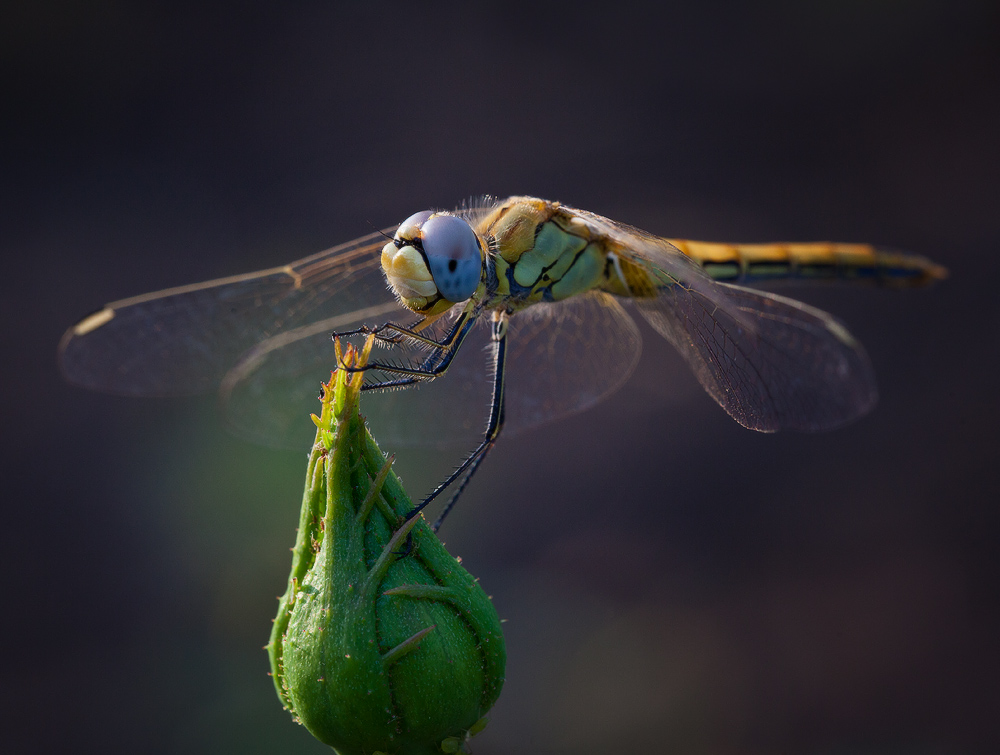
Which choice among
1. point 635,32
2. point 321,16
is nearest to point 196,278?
point 321,16

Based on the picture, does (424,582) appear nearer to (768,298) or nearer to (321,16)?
(768,298)

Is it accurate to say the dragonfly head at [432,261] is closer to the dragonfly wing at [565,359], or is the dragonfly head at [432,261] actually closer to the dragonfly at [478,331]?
the dragonfly at [478,331]

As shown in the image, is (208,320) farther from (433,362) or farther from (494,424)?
(494,424)

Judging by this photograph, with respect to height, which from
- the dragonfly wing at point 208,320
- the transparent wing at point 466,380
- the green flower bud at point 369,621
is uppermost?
the dragonfly wing at point 208,320

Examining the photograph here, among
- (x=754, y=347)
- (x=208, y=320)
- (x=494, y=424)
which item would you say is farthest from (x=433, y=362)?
(x=754, y=347)

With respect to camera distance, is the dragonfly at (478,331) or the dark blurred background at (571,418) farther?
the dark blurred background at (571,418)

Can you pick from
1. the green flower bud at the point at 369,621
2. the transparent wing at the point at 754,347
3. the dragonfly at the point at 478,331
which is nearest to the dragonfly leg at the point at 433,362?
the dragonfly at the point at 478,331
